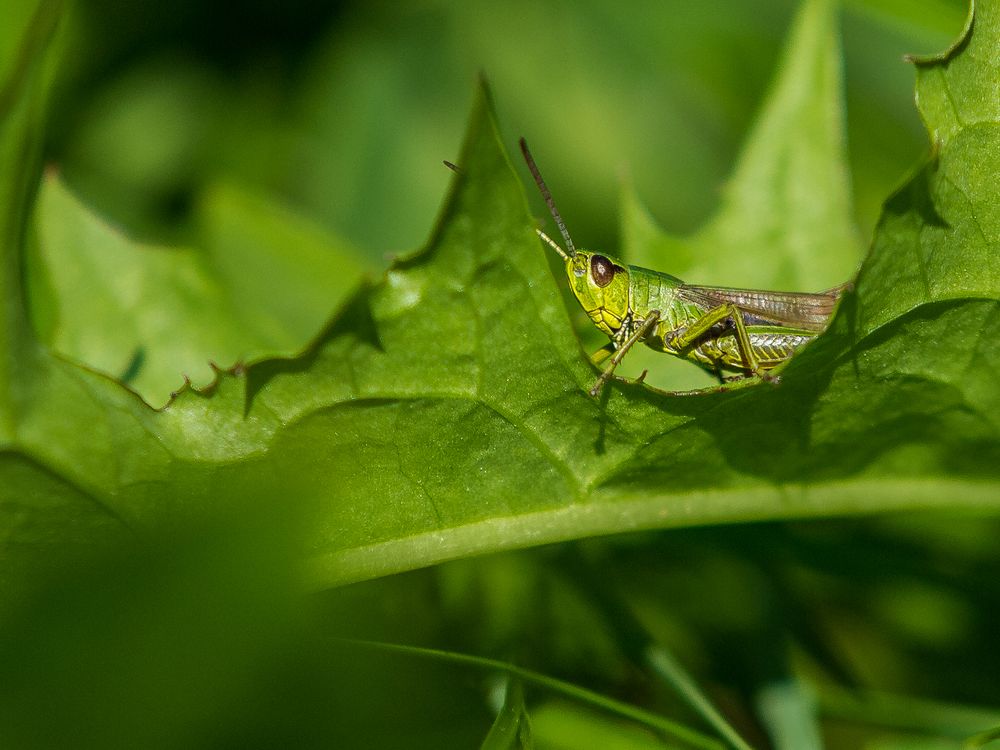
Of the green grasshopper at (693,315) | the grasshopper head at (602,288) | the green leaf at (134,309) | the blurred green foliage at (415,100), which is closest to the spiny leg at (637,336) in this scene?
the green grasshopper at (693,315)

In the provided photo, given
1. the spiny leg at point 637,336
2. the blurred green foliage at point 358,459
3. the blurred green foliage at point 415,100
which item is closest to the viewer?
the blurred green foliage at point 358,459

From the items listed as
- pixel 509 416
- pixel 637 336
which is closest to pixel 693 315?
pixel 637 336

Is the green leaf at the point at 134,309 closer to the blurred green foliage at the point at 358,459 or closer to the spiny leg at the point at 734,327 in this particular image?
the blurred green foliage at the point at 358,459

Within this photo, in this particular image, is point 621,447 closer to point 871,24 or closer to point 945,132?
point 945,132

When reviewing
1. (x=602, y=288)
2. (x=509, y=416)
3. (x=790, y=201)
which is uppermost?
(x=790, y=201)

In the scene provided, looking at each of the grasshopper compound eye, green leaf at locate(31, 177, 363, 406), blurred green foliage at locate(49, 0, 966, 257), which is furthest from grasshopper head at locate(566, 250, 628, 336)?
blurred green foliage at locate(49, 0, 966, 257)

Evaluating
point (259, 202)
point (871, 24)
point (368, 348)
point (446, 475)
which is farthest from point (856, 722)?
point (871, 24)

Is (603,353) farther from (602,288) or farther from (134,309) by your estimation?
(134,309)
